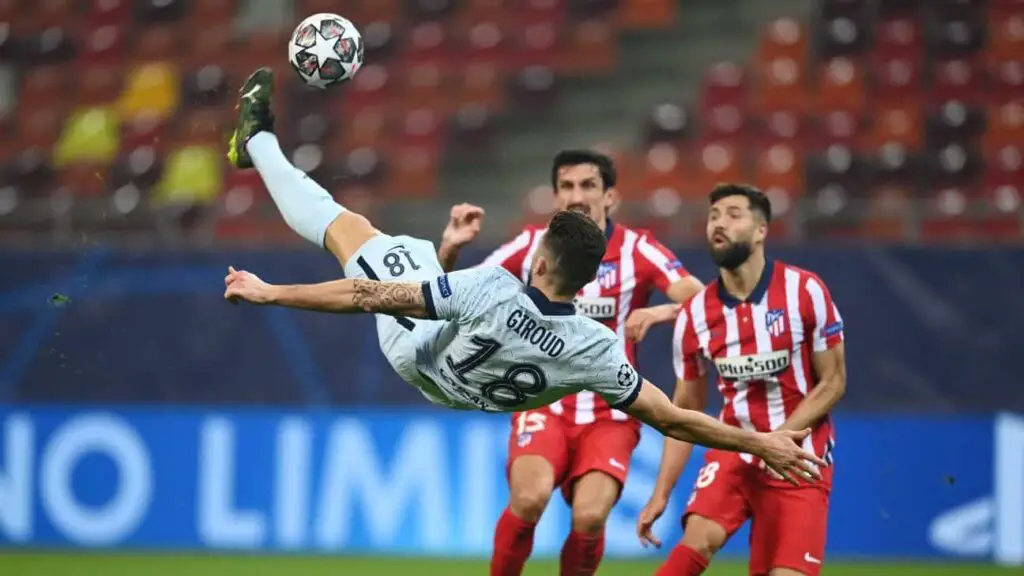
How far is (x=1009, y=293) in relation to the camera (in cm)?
1030

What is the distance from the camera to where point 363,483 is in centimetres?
1066

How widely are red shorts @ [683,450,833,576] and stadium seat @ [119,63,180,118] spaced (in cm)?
971

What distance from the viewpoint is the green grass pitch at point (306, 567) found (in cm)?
975

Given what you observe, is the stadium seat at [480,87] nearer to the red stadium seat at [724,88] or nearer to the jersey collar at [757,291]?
the red stadium seat at [724,88]

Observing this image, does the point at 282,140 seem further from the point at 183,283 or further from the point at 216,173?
the point at 183,283

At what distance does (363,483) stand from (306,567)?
30.9 inches

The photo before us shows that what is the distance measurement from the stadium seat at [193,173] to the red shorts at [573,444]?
7.31 metres

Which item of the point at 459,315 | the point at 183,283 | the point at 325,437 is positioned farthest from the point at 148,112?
the point at 459,315

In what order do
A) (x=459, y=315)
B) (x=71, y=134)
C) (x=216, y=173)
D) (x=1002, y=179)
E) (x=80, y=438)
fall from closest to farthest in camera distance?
1. (x=459, y=315)
2. (x=80, y=438)
3. (x=1002, y=179)
4. (x=216, y=173)
5. (x=71, y=134)

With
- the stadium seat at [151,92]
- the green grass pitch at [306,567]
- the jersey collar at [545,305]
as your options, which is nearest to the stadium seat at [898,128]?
the green grass pitch at [306,567]

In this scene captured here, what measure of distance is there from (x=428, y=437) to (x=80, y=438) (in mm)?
2519

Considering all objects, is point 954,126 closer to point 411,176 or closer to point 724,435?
point 411,176

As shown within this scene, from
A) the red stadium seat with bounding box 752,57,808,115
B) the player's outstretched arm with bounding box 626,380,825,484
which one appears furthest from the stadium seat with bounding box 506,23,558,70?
the player's outstretched arm with bounding box 626,380,825,484

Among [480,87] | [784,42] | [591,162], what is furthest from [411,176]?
[591,162]
